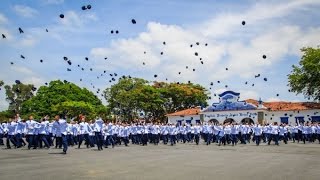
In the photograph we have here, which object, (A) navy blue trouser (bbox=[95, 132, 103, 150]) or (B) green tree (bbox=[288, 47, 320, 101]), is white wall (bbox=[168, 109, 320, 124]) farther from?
(A) navy blue trouser (bbox=[95, 132, 103, 150])

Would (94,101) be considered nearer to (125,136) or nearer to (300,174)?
(125,136)

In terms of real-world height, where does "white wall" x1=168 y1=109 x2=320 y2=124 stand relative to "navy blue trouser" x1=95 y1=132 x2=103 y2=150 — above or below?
above

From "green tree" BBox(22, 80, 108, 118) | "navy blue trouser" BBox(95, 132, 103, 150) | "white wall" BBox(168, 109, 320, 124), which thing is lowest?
"navy blue trouser" BBox(95, 132, 103, 150)

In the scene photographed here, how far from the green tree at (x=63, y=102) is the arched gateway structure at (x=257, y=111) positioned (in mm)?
19979

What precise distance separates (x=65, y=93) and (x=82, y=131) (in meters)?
50.5

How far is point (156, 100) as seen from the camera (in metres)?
69.9

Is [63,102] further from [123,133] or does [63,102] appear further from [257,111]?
Answer: [123,133]

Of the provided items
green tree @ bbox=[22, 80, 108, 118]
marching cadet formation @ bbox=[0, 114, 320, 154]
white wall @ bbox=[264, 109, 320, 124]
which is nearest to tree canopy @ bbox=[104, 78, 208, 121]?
green tree @ bbox=[22, 80, 108, 118]

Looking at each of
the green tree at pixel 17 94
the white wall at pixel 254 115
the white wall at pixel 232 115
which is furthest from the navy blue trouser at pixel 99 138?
the green tree at pixel 17 94

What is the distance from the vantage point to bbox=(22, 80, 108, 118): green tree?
2753 inches

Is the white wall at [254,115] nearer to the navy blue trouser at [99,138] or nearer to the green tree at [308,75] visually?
the green tree at [308,75]

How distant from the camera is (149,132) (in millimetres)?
34719

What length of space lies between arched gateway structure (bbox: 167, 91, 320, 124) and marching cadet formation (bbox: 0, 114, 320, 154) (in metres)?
16.5

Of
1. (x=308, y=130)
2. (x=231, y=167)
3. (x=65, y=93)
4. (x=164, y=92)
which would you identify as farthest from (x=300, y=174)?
(x=65, y=93)
